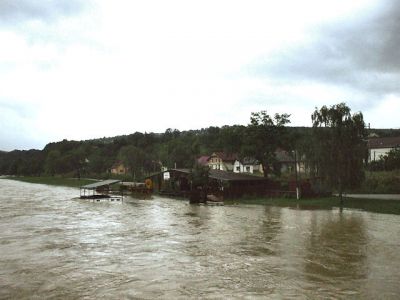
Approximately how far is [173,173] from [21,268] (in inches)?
1757

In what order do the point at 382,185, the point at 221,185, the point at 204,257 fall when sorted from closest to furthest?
the point at 204,257, the point at 382,185, the point at 221,185

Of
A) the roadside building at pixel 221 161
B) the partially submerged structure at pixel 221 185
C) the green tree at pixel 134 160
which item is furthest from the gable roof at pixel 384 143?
the green tree at pixel 134 160

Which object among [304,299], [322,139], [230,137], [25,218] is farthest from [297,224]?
[230,137]

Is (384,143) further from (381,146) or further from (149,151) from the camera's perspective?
(149,151)

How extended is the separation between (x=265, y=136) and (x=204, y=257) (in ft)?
126

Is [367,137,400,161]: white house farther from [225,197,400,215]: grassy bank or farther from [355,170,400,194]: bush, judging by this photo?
[225,197,400,215]: grassy bank

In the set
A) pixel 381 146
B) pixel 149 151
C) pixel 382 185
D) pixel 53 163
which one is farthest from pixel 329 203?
pixel 53 163

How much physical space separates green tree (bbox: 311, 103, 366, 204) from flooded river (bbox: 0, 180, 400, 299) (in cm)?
681

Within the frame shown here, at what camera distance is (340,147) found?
38969mm

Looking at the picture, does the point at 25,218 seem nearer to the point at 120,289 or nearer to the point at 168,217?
the point at 168,217

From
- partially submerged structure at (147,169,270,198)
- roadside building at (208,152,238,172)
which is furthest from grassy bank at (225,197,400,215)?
roadside building at (208,152,238,172)

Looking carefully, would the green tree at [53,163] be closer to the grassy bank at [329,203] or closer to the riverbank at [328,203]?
the riverbank at [328,203]

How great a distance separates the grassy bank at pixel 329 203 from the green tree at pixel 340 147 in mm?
1574

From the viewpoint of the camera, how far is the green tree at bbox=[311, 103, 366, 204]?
38.8 metres
